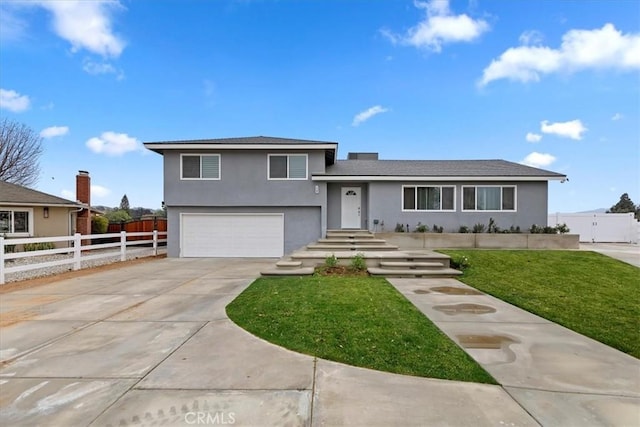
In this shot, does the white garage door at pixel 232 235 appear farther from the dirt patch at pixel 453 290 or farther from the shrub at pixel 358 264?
the dirt patch at pixel 453 290

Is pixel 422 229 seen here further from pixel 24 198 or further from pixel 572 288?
pixel 24 198

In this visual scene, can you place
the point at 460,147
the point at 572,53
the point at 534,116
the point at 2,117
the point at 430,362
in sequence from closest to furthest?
the point at 430,362 < the point at 572,53 < the point at 534,116 < the point at 460,147 < the point at 2,117

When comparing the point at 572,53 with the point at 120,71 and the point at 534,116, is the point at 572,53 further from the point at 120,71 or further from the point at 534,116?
the point at 120,71

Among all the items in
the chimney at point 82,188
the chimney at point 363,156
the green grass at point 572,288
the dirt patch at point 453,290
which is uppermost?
the chimney at point 363,156

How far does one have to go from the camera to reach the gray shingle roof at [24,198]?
15.7 metres

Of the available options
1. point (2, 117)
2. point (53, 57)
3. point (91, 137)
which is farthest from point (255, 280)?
point (2, 117)

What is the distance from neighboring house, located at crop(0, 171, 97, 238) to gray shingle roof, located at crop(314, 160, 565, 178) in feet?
46.4

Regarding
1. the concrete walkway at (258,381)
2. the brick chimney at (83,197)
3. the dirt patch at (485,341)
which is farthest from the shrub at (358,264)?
the brick chimney at (83,197)

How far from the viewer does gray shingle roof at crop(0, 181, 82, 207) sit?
1567cm

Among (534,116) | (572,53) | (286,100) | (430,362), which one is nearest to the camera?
(430,362)

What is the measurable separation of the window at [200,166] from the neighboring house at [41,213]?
766cm

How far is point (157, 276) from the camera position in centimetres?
953

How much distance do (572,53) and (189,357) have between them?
1557 centimetres

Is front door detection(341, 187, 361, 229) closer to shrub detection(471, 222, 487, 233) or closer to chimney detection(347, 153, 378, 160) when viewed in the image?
shrub detection(471, 222, 487, 233)
